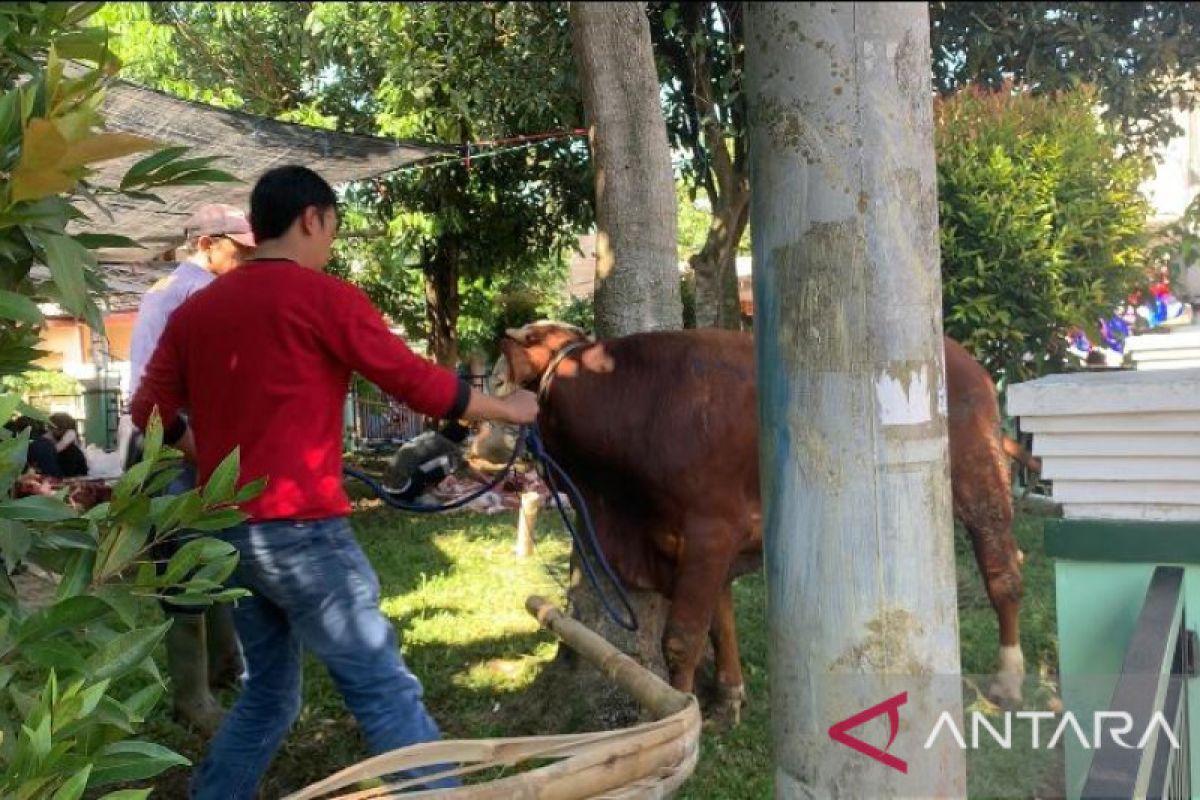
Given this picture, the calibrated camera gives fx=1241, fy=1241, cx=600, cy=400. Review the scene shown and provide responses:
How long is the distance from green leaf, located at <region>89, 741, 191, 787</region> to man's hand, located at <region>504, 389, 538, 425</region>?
4.65ft

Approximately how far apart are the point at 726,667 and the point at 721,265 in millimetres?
5845

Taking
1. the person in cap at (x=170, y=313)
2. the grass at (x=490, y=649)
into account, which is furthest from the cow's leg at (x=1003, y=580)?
the person in cap at (x=170, y=313)

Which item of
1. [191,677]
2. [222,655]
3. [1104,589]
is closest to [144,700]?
[1104,589]

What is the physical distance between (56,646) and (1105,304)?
605 cm

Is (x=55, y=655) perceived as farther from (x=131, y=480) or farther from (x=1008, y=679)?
(x=1008, y=679)

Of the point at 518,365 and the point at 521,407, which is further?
Answer: the point at 518,365

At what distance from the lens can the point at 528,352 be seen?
14.0 ft

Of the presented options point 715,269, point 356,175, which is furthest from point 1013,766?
point 715,269

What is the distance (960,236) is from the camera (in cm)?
648

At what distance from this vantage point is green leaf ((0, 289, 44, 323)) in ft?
5.18

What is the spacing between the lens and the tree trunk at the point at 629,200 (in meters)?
4.52

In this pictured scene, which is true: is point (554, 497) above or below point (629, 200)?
below

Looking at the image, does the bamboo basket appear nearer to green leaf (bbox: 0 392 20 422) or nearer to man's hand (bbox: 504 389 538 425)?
green leaf (bbox: 0 392 20 422)

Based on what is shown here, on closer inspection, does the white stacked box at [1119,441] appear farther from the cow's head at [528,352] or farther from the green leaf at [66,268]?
the green leaf at [66,268]
